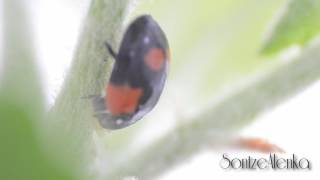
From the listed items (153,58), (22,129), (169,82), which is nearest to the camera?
(22,129)

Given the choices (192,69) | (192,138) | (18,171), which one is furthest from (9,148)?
(192,69)

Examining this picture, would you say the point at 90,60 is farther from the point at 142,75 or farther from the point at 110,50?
the point at 142,75

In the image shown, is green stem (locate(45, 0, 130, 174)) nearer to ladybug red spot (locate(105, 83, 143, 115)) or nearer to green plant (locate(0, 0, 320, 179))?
green plant (locate(0, 0, 320, 179))

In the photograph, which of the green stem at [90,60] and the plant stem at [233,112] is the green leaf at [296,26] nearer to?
the plant stem at [233,112]

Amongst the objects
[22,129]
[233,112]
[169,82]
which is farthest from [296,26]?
[22,129]

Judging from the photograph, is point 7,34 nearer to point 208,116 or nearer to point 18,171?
point 18,171

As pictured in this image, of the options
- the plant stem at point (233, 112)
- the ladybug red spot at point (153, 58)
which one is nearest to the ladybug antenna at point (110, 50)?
the plant stem at point (233, 112)

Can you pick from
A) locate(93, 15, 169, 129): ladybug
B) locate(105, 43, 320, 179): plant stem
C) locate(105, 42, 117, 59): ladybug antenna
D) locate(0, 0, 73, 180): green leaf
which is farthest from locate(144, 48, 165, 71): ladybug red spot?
locate(0, 0, 73, 180): green leaf
